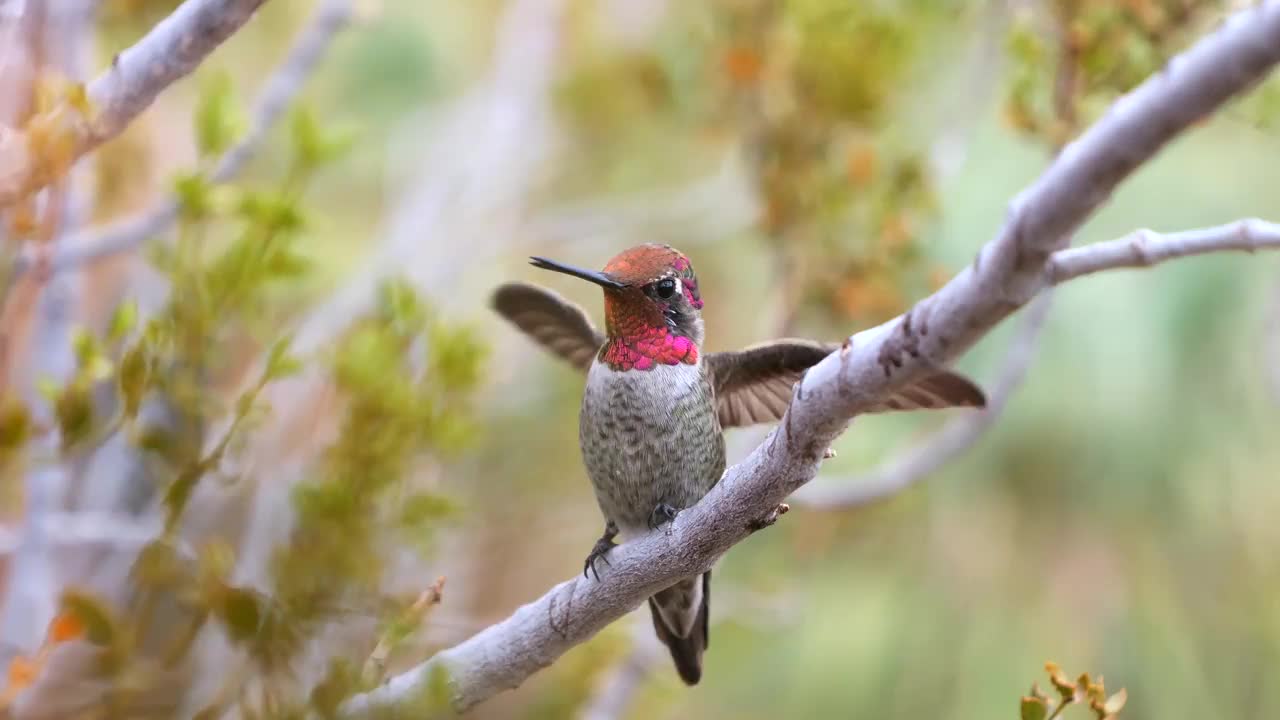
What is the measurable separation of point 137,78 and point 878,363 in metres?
0.68

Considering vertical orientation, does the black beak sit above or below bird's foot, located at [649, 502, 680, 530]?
above

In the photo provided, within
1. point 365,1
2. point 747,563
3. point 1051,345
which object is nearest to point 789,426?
point 365,1

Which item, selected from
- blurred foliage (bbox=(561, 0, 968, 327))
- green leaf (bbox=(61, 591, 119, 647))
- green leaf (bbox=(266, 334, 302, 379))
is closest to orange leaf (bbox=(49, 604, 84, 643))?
green leaf (bbox=(61, 591, 119, 647))

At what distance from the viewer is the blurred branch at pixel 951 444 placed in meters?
1.76

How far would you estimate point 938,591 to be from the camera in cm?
323

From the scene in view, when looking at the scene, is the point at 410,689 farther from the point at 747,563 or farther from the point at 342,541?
the point at 747,563

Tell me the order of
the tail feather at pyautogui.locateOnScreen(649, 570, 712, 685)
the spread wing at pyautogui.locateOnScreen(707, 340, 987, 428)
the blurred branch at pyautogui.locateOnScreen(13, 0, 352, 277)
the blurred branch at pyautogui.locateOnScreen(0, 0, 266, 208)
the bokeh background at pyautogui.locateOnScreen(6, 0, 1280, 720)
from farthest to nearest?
the bokeh background at pyautogui.locateOnScreen(6, 0, 1280, 720) → the blurred branch at pyautogui.locateOnScreen(13, 0, 352, 277) → the tail feather at pyautogui.locateOnScreen(649, 570, 712, 685) → the spread wing at pyautogui.locateOnScreen(707, 340, 987, 428) → the blurred branch at pyautogui.locateOnScreen(0, 0, 266, 208)

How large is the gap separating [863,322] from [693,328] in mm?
851

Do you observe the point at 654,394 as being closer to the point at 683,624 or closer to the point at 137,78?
the point at 683,624

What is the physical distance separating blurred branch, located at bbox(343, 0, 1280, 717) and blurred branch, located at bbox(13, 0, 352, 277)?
0.78 metres

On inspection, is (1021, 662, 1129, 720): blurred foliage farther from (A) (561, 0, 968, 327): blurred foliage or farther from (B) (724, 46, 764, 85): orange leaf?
(B) (724, 46, 764, 85): orange leaf

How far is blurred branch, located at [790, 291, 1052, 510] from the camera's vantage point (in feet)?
5.77

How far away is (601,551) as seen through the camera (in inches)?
54.1

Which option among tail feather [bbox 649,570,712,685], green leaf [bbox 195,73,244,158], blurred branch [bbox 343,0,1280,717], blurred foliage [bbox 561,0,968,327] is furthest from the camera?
blurred foliage [bbox 561,0,968,327]
